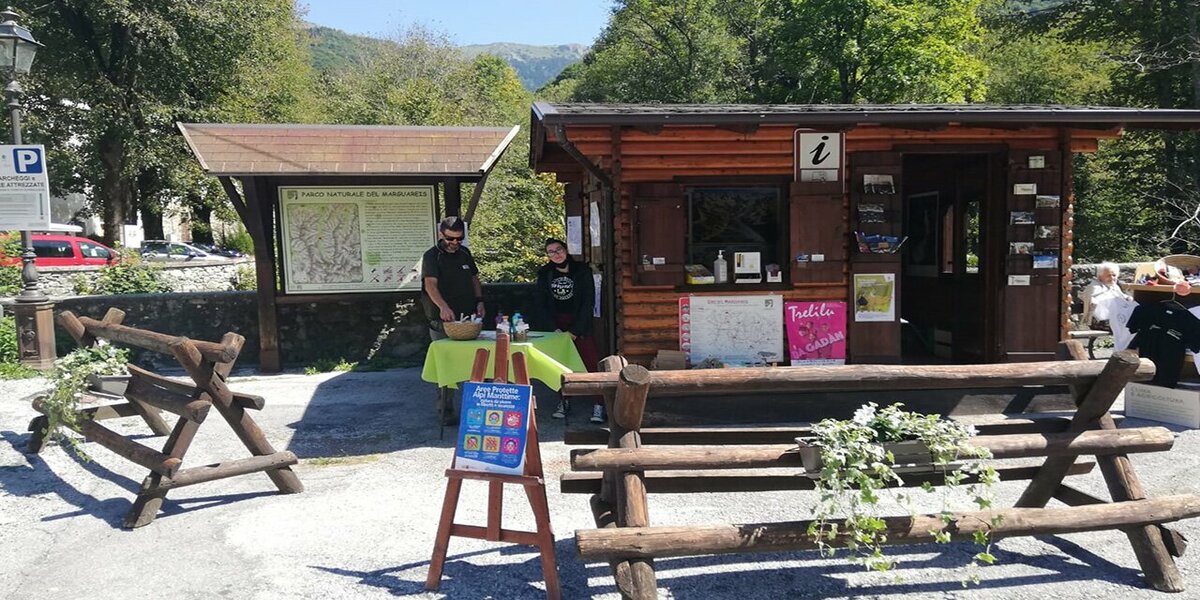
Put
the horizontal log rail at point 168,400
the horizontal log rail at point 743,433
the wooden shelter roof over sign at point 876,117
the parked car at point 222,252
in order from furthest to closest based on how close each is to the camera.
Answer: the parked car at point 222,252
the wooden shelter roof over sign at point 876,117
the horizontal log rail at point 168,400
the horizontal log rail at point 743,433

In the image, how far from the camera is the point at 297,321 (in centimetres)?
1052

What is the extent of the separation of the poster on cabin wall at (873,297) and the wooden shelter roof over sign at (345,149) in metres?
4.78

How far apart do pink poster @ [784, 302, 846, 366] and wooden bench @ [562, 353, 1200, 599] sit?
10.2 feet

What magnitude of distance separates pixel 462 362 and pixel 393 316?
163 inches

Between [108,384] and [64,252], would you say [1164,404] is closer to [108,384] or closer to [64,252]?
[108,384]

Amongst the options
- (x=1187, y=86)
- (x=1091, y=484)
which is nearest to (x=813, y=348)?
(x=1091, y=484)

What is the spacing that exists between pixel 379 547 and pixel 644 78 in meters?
32.7

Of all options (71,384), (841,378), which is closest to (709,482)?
(841,378)

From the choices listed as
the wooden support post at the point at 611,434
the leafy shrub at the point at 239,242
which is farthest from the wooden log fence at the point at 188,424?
the leafy shrub at the point at 239,242

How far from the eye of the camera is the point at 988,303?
26.8ft

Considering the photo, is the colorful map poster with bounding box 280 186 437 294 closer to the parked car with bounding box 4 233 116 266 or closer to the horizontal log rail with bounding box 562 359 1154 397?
the horizontal log rail with bounding box 562 359 1154 397

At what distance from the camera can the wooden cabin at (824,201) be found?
7.10 metres


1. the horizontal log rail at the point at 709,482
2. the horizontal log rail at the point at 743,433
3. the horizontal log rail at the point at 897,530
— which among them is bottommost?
the horizontal log rail at the point at 897,530

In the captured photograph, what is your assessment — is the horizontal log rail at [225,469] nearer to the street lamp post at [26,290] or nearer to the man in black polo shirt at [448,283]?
the man in black polo shirt at [448,283]
